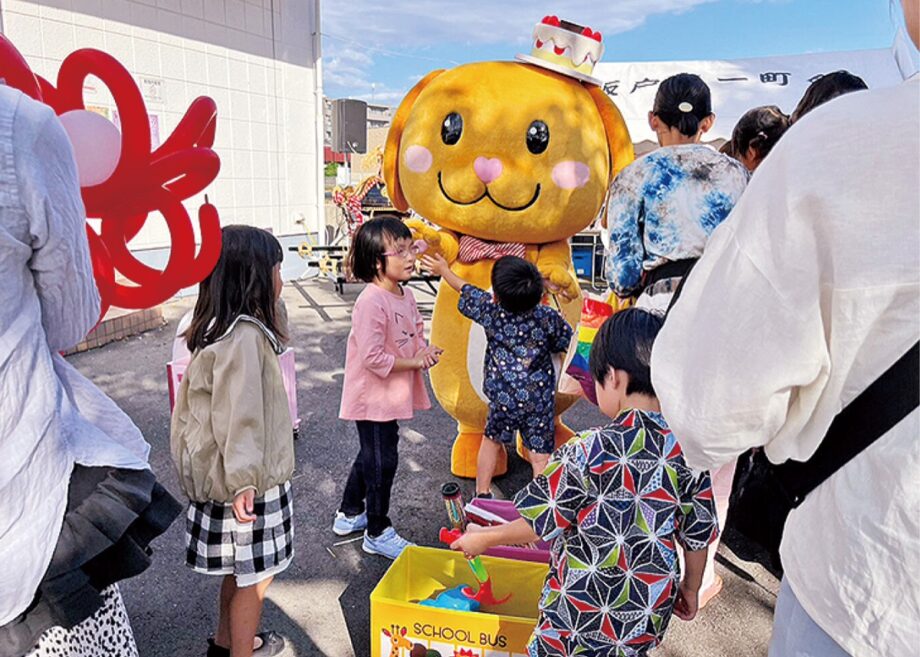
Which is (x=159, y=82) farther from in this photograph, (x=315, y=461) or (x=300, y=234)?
(x=315, y=461)

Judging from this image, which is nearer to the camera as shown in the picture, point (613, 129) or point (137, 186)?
point (137, 186)

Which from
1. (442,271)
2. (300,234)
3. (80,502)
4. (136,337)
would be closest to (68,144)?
(80,502)

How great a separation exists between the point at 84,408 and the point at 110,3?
7032 millimetres

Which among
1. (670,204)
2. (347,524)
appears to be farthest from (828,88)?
(347,524)

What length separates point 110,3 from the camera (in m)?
6.87

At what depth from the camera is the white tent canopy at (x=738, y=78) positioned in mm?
6918

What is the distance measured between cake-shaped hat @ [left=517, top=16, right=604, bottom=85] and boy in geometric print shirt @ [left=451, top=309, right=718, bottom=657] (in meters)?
2.15

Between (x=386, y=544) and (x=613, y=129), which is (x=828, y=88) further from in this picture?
(x=386, y=544)

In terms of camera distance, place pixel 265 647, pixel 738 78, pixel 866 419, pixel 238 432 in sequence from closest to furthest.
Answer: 1. pixel 866 419
2. pixel 238 432
3. pixel 265 647
4. pixel 738 78

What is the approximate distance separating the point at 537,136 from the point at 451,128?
425 millimetres

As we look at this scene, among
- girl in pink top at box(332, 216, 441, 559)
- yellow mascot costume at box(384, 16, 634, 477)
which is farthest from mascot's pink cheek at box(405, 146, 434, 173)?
girl in pink top at box(332, 216, 441, 559)

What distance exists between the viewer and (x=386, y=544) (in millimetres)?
2900

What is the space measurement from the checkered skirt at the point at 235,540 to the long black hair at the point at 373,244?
1093 millimetres

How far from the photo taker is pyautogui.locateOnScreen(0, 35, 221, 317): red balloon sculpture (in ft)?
5.21
